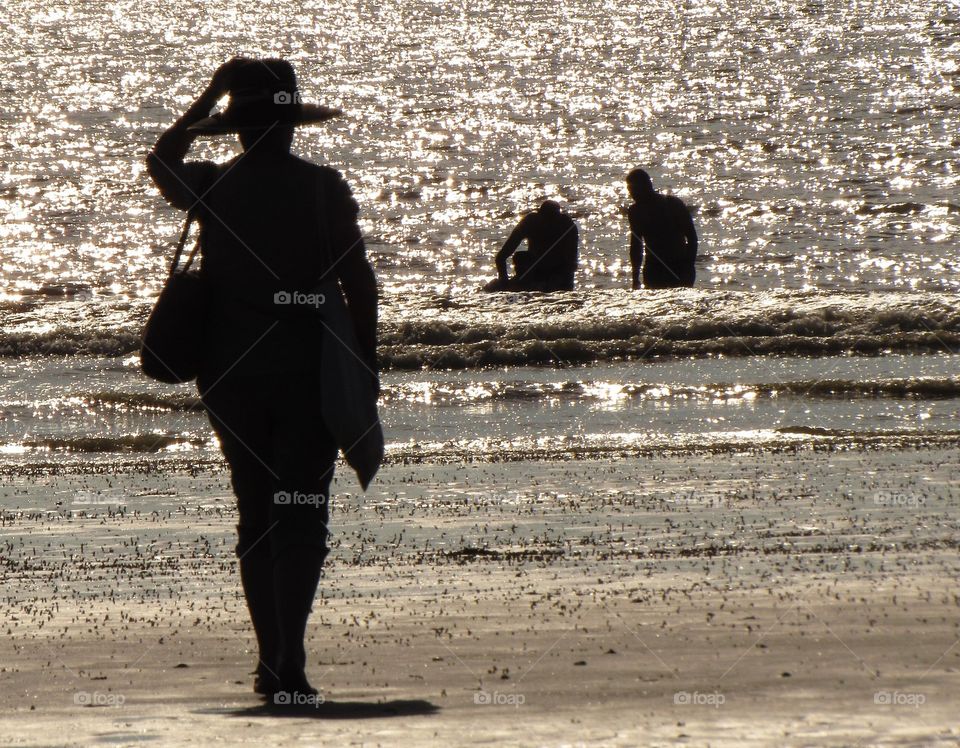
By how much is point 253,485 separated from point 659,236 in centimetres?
1454

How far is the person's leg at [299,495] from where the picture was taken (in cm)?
354

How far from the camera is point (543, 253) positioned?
58.9ft

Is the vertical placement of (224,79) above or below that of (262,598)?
above

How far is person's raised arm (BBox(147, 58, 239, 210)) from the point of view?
3.69 meters

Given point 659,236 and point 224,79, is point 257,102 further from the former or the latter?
point 659,236

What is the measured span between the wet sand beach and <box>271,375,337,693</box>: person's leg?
0.24m

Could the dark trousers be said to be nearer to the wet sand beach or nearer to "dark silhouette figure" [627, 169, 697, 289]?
the wet sand beach

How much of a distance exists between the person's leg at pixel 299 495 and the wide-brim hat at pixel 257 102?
0.64 metres

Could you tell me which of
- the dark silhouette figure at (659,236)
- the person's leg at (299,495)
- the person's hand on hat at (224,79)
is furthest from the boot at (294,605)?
the dark silhouette figure at (659,236)

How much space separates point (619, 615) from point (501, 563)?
1006 mm

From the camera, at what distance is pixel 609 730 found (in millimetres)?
2984

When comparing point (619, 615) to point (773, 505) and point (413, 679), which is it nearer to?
point (413, 679)

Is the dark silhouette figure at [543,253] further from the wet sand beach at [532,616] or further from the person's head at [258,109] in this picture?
the person's head at [258,109]

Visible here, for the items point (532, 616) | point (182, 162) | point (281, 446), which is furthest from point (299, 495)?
point (532, 616)
